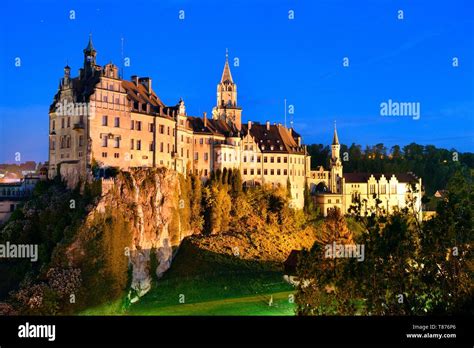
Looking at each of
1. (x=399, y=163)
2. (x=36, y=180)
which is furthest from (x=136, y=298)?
(x=399, y=163)

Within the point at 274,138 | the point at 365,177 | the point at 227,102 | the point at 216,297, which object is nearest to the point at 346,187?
the point at 365,177

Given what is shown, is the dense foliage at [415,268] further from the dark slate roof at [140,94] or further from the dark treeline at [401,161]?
the dark treeline at [401,161]

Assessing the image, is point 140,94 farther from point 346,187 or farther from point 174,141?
point 346,187

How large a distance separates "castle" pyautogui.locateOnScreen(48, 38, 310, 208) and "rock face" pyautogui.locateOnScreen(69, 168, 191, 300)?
4.92 ft

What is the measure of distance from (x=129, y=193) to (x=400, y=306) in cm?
2994

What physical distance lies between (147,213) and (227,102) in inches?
928

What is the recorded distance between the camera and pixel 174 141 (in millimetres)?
56531

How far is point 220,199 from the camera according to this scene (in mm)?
58562

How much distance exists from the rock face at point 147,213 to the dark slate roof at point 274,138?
1586cm

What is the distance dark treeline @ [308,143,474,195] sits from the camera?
284 feet

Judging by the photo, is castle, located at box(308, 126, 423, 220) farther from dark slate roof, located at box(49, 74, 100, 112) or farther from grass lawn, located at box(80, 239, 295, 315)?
dark slate roof, located at box(49, 74, 100, 112)

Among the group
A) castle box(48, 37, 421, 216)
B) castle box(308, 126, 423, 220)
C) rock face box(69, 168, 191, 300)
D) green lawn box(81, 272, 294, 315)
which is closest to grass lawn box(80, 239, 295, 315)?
green lawn box(81, 272, 294, 315)

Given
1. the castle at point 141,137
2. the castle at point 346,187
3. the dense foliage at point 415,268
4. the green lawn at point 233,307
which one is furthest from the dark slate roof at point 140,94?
the dense foliage at point 415,268

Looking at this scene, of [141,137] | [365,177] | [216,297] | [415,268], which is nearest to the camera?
[415,268]
